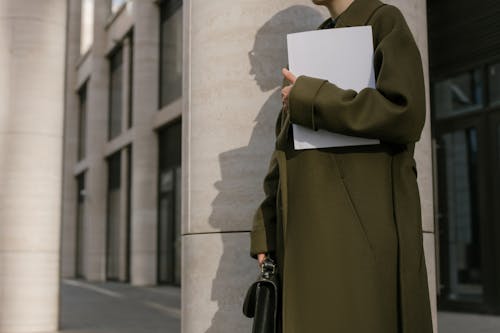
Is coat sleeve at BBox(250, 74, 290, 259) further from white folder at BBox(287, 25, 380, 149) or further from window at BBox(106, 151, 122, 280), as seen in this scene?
window at BBox(106, 151, 122, 280)

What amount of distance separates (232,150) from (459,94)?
7.84 meters

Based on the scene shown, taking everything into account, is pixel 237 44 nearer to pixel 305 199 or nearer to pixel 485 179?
pixel 305 199

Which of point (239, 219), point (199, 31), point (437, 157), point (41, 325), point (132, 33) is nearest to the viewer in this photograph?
point (239, 219)

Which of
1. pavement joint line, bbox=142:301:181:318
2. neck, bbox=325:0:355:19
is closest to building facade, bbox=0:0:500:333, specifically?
neck, bbox=325:0:355:19

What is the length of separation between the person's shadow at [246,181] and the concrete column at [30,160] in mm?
4897

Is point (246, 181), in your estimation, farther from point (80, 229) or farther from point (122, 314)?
point (80, 229)

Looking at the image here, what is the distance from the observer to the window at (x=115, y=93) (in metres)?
23.6

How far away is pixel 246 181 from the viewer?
3.98m

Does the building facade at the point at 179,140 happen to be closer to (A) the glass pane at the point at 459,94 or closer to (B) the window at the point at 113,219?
(B) the window at the point at 113,219

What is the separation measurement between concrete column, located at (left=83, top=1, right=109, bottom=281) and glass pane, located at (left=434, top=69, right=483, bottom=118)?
15308mm

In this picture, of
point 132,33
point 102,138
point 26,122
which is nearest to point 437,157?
point 26,122

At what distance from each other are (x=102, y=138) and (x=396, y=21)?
2294cm

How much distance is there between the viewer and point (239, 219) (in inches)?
157

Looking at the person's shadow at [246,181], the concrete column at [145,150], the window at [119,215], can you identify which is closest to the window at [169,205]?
the concrete column at [145,150]
